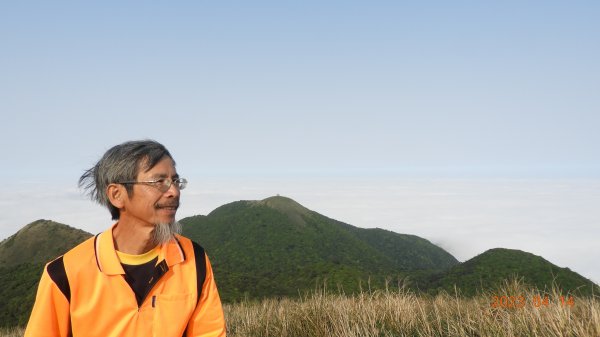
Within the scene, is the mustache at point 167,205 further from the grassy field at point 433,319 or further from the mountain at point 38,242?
the mountain at point 38,242

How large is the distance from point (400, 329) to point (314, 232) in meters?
86.7

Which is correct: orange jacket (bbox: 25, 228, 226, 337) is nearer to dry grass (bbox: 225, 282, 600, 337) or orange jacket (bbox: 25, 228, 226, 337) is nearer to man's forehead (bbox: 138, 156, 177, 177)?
man's forehead (bbox: 138, 156, 177, 177)

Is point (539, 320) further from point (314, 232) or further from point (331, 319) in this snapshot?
point (314, 232)

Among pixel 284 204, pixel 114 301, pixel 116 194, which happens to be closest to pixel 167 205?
pixel 116 194

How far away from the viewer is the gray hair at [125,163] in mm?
3125

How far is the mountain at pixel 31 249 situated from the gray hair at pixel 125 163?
167ft

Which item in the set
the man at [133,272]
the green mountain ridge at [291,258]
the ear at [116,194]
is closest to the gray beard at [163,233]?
the man at [133,272]

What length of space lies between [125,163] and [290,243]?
8329 cm

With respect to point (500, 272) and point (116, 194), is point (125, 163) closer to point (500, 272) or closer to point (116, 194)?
point (116, 194)

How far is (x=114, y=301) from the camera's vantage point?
309cm

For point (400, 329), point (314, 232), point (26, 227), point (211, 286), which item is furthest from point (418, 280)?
point (26, 227)

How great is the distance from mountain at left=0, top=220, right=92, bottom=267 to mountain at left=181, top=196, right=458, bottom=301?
21.2 m

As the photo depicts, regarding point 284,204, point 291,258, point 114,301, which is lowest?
point 291,258

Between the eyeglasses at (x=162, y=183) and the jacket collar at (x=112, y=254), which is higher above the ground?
the eyeglasses at (x=162, y=183)
